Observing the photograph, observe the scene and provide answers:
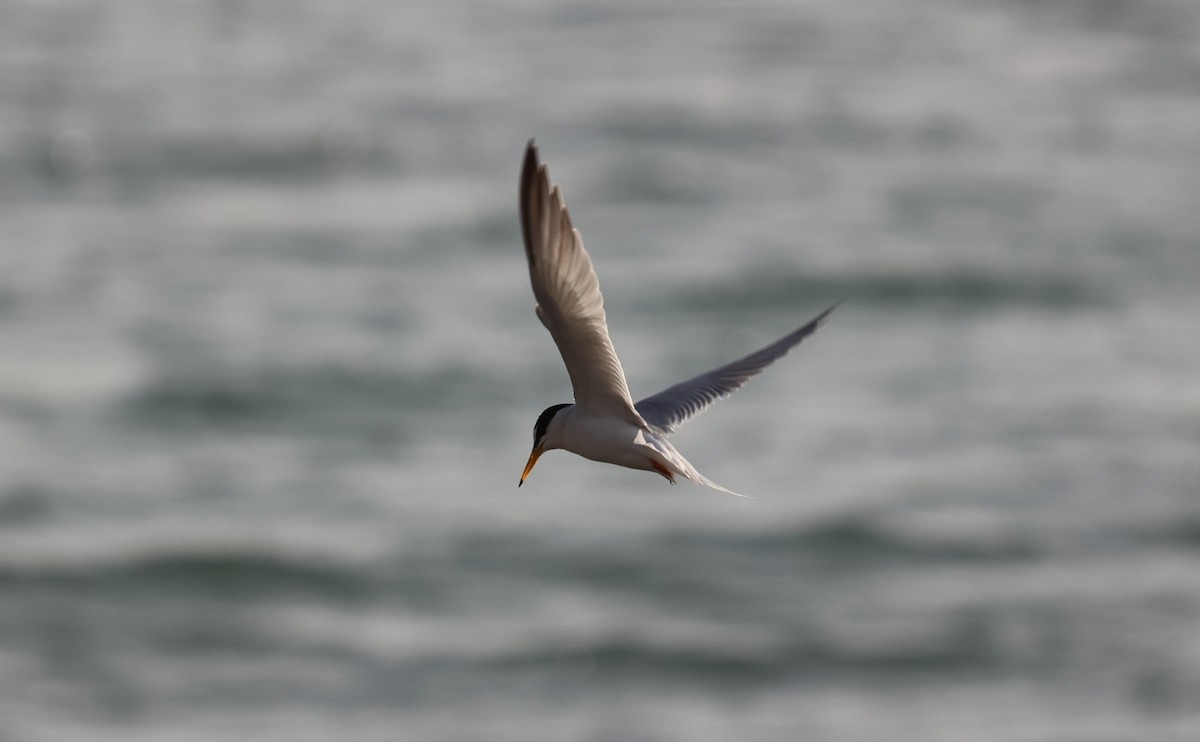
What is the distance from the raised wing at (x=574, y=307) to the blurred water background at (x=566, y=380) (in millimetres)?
23774

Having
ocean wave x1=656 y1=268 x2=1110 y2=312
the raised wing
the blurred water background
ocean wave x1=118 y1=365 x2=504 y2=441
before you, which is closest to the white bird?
→ the raised wing

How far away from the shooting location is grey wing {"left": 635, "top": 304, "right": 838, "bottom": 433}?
736 cm

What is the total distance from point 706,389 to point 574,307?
73.5 inches

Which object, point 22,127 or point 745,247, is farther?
point 22,127

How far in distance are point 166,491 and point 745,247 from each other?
18684 mm

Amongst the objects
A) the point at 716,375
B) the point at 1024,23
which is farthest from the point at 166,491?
the point at 1024,23

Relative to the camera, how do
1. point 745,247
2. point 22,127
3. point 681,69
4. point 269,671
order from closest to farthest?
point 269,671 → point 745,247 → point 22,127 → point 681,69

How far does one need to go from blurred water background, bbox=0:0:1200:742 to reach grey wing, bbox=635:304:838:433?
22050 mm

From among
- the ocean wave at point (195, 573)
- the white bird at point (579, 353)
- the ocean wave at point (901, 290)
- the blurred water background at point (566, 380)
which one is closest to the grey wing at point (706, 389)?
the white bird at point (579, 353)

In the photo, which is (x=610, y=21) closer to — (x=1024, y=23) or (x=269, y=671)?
(x=1024, y=23)

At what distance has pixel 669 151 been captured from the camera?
175ft

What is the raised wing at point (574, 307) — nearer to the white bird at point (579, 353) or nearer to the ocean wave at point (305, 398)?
the white bird at point (579, 353)

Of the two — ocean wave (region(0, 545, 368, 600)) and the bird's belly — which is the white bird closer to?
the bird's belly

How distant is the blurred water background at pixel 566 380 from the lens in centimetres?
3144
